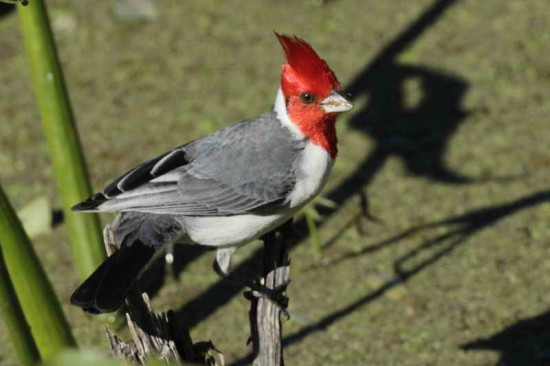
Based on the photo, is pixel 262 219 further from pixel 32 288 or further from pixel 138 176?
pixel 32 288

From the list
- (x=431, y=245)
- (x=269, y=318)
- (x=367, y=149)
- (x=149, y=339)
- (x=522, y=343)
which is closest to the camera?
(x=149, y=339)

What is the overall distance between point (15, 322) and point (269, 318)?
53 centimetres

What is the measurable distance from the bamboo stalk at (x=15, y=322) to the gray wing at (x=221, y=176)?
308 mm

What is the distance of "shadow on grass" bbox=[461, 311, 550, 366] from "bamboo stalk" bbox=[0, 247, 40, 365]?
1.17m

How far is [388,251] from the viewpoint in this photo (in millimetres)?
3078

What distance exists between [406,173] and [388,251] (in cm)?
44

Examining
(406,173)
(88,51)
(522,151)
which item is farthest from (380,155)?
(88,51)

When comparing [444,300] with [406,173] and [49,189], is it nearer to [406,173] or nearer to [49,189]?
[406,173]

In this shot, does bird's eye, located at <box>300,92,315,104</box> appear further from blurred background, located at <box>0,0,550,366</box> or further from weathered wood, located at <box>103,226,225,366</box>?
blurred background, located at <box>0,0,550,366</box>

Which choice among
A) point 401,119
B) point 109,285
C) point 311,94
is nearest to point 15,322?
point 109,285

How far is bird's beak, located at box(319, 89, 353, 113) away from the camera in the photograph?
2.11 metres

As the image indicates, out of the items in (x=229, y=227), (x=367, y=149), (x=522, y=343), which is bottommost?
(x=522, y=343)

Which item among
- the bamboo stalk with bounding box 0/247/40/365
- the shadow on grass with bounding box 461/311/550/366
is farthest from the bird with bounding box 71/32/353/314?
the shadow on grass with bounding box 461/311/550/366

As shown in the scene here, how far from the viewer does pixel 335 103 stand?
2127 mm
